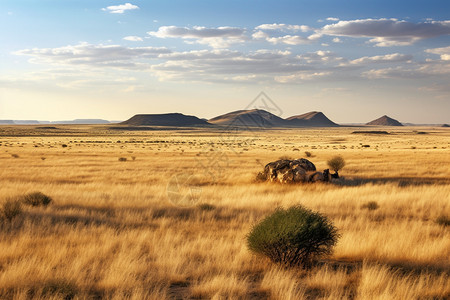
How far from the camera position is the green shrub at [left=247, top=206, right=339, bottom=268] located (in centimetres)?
702

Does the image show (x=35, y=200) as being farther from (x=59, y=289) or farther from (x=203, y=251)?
(x=59, y=289)

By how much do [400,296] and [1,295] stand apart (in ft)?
18.7

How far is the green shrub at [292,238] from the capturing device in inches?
277

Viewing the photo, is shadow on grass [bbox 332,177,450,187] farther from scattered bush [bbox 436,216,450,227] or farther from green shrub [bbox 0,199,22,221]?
green shrub [bbox 0,199,22,221]

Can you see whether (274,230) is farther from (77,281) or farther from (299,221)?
(77,281)

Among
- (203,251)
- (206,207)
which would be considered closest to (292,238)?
(203,251)

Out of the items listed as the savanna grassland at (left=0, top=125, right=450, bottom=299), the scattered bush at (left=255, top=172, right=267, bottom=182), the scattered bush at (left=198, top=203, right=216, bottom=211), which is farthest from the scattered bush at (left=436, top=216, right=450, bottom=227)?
the scattered bush at (left=255, top=172, right=267, bottom=182)

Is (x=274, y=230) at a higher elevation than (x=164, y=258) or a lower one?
higher

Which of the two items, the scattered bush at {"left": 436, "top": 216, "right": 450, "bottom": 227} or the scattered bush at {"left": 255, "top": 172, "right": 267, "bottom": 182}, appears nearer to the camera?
the scattered bush at {"left": 436, "top": 216, "right": 450, "bottom": 227}

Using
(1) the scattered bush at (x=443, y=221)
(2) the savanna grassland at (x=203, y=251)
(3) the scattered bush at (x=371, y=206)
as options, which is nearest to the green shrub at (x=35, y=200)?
(2) the savanna grassland at (x=203, y=251)

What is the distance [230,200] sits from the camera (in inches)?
588

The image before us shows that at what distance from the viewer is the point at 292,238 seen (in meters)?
6.98

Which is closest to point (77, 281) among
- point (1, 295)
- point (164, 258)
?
point (1, 295)

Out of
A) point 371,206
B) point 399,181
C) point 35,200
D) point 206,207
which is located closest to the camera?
point 35,200
